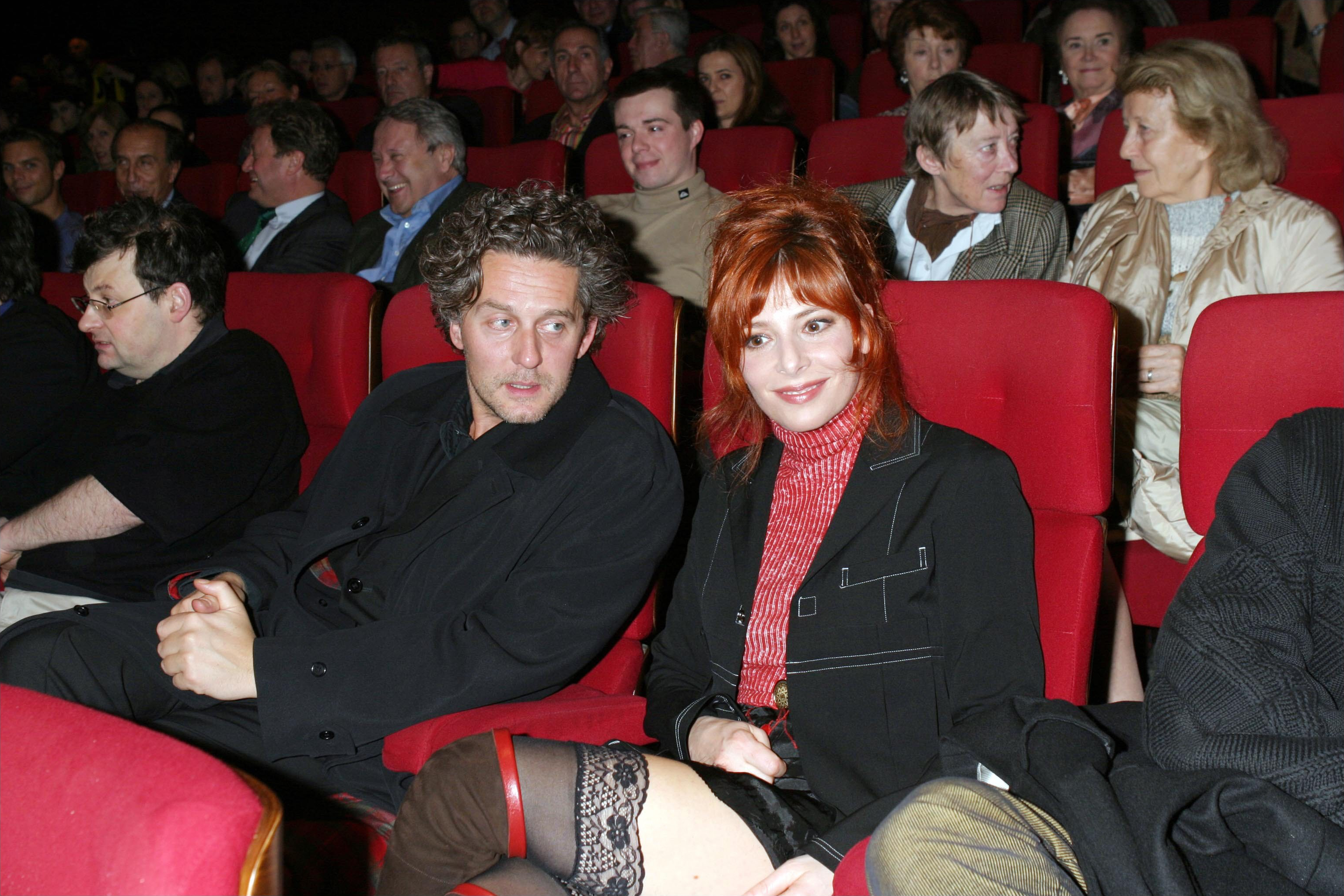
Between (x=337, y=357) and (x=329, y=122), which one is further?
(x=329, y=122)

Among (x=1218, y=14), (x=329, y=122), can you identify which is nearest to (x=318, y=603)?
(x=329, y=122)

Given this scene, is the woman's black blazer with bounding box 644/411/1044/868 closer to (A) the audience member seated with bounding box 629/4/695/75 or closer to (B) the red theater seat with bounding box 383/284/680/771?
(B) the red theater seat with bounding box 383/284/680/771

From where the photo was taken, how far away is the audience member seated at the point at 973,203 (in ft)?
7.88

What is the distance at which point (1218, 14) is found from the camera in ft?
15.5

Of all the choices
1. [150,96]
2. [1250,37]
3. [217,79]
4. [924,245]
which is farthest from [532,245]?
[217,79]

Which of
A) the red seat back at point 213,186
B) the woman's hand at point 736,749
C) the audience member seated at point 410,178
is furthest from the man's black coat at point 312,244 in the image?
the woman's hand at point 736,749

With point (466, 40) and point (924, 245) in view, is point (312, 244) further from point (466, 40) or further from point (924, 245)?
point (466, 40)

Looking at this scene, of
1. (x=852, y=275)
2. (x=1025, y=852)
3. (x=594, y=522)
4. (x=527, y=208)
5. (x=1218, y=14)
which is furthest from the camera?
(x=1218, y=14)

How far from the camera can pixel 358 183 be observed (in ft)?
13.4

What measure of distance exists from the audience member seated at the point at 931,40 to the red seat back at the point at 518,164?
108 cm

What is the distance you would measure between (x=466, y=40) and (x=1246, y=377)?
589cm

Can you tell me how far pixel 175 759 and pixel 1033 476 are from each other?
→ 1.08 meters

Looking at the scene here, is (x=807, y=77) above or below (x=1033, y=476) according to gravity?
above

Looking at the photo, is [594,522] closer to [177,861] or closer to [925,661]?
[925,661]
